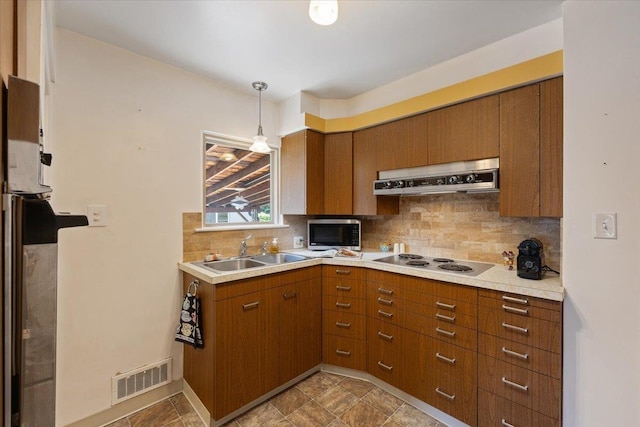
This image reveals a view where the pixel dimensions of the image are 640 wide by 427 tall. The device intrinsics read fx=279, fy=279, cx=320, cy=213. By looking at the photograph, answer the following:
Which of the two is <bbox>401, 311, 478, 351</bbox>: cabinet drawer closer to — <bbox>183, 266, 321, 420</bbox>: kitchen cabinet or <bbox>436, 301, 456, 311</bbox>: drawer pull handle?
<bbox>436, 301, 456, 311</bbox>: drawer pull handle

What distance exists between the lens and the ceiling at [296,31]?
1.55 m

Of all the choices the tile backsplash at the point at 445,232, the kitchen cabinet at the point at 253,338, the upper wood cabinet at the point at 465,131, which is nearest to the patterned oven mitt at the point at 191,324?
the kitchen cabinet at the point at 253,338

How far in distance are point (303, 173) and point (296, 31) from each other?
3.80 feet

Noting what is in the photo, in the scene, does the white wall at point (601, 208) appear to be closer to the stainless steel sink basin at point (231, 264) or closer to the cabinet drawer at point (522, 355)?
the cabinet drawer at point (522, 355)

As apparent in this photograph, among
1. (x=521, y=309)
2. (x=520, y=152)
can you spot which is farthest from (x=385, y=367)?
(x=520, y=152)

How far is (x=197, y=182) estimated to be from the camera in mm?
2244

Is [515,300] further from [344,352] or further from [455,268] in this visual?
[344,352]

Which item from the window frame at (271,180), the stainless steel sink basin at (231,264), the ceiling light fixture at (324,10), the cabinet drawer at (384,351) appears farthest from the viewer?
the window frame at (271,180)

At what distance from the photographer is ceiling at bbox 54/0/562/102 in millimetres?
1550

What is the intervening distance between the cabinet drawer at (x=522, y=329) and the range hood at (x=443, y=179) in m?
0.80

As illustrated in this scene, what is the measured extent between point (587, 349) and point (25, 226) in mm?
2138

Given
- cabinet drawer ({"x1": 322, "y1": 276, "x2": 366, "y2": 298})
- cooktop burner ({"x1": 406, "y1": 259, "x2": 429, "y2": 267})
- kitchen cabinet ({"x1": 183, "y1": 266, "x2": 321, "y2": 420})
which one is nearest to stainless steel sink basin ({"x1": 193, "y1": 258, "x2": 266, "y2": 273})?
kitchen cabinet ({"x1": 183, "y1": 266, "x2": 321, "y2": 420})

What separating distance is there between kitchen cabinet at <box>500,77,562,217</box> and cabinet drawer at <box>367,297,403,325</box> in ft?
3.10

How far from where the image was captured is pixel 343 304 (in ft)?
7.37
